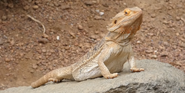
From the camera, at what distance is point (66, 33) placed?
27.7 ft

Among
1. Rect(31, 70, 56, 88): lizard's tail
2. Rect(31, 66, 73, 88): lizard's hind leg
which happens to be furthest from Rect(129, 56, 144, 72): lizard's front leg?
Rect(31, 70, 56, 88): lizard's tail

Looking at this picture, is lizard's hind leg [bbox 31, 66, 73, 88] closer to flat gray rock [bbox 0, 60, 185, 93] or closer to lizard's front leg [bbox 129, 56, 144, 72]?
flat gray rock [bbox 0, 60, 185, 93]

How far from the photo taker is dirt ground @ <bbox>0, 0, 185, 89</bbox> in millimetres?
7659

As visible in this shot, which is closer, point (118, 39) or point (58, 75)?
point (118, 39)

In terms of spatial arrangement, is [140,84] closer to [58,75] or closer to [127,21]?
[127,21]

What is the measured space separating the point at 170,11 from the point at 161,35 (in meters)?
1.11

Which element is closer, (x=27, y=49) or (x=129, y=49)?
(x=129, y=49)

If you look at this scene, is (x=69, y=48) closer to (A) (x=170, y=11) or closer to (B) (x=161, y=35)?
(B) (x=161, y=35)

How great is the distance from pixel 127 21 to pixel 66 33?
15.1 ft

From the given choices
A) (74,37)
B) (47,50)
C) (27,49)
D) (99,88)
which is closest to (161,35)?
(74,37)

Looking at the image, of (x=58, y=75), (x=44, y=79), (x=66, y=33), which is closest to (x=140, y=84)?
(x=58, y=75)

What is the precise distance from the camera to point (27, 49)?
7.89 metres

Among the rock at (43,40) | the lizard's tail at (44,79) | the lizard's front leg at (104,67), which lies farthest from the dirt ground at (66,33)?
the lizard's front leg at (104,67)

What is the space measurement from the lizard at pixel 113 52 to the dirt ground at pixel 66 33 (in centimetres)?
281
